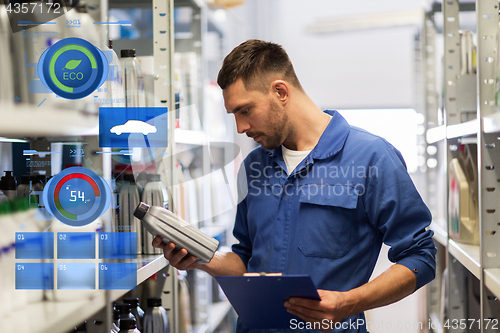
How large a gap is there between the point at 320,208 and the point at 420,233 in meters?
0.26

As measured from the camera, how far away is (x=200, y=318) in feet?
6.29

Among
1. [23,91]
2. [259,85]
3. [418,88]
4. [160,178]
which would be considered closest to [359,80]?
[418,88]

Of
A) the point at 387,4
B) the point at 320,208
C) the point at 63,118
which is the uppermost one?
the point at 387,4

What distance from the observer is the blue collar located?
1.15 m

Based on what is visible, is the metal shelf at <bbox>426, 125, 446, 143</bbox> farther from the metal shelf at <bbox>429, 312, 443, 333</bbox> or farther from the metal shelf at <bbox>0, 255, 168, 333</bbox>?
the metal shelf at <bbox>0, 255, 168, 333</bbox>

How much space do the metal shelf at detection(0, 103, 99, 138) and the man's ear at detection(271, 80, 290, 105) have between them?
1.68 ft

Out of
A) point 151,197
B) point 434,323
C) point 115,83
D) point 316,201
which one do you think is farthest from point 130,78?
point 434,323

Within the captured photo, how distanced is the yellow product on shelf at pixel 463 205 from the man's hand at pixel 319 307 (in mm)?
726

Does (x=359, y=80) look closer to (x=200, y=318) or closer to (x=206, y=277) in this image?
(x=206, y=277)

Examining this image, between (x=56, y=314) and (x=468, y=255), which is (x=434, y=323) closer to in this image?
(x=468, y=255)

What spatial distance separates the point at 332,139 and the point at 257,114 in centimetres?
23

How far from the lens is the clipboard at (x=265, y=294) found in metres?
0.81

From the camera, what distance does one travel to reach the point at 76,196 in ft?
3.35

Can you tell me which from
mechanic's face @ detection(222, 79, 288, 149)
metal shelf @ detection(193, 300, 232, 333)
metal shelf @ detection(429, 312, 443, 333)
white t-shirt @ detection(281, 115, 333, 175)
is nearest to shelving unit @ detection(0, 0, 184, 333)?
mechanic's face @ detection(222, 79, 288, 149)
